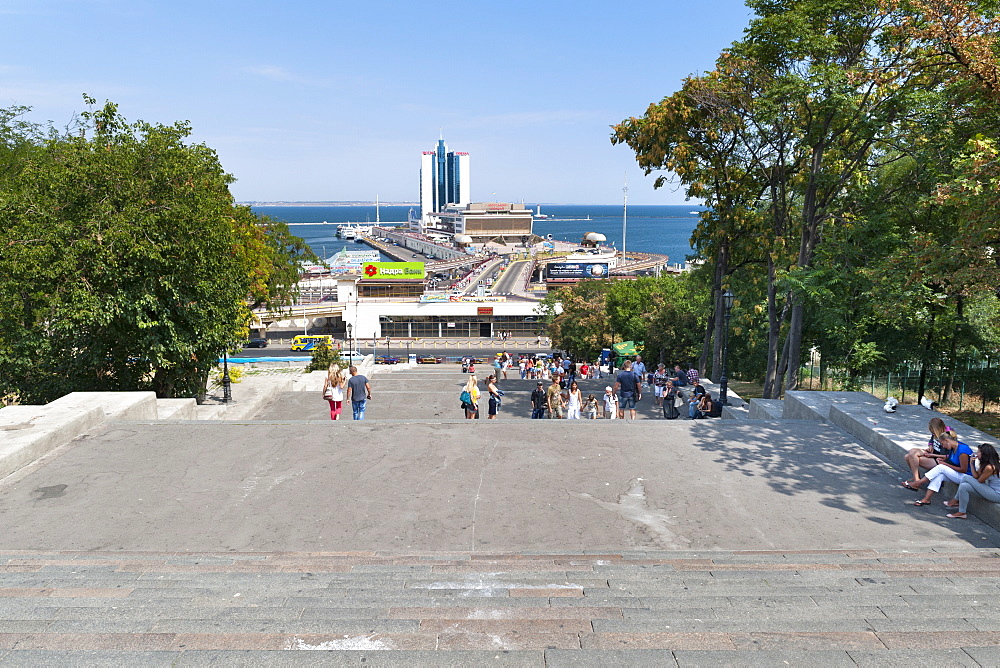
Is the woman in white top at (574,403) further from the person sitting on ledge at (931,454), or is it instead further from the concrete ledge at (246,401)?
the concrete ledge at (246,401)

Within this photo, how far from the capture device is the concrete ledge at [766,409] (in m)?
13.5

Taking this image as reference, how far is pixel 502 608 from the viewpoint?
5.41m

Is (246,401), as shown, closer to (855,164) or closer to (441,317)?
(855,164)

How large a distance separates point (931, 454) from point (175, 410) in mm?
12235

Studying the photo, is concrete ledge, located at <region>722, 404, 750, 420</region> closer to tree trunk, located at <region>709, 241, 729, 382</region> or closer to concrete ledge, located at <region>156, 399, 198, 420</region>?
tree trunk, located at <region>709, 241, 729, 382</region>

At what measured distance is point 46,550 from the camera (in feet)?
22.9

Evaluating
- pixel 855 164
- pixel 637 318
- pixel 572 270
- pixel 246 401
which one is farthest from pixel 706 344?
pixel 572 270

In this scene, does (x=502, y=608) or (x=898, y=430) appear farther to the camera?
(x=898, y=430)

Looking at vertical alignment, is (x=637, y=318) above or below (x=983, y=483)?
below

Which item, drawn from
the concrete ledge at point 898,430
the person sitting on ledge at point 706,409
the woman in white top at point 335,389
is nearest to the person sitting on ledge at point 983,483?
the concrete ledge at point 898,430

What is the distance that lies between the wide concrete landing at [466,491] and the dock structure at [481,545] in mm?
40

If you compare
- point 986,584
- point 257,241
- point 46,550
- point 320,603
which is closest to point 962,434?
point 986,584

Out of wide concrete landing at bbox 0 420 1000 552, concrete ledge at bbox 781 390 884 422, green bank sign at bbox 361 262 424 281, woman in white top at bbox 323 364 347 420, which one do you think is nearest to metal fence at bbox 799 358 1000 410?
concrete ledge at bbox 781 390 884 422

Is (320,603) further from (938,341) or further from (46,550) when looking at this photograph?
(938,341)
